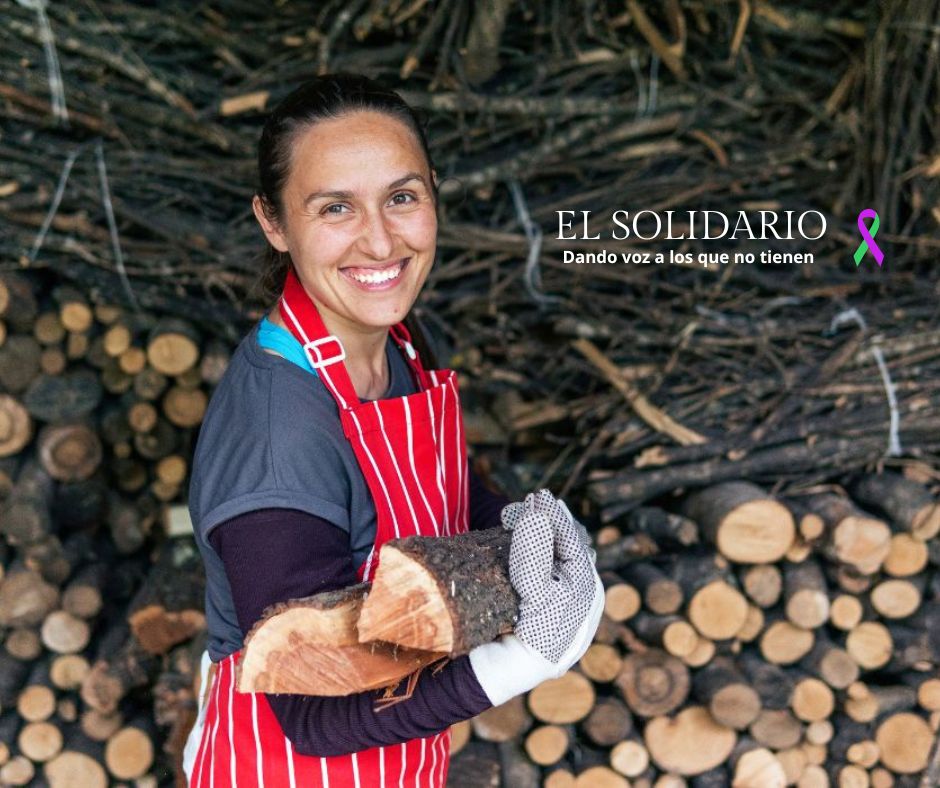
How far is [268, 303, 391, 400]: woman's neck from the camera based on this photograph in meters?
1.67

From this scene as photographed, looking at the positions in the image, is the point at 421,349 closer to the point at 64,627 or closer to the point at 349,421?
the point at 349,421

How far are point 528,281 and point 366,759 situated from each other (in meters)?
1.77

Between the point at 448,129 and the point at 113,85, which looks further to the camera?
the point at 448,129

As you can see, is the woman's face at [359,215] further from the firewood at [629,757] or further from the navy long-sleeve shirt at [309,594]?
the firewood at [629,757]

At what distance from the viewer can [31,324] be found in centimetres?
277

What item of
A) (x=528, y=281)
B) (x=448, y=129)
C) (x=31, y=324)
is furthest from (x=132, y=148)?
(x=528, y=281)

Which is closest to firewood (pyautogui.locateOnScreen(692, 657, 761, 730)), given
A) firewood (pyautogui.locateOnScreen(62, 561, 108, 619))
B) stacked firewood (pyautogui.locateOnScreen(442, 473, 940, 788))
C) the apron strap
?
stacked firewood (pyautogui.locateOnScreen(442, 473, 940, 788))

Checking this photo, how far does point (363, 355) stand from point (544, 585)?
60 centimetres

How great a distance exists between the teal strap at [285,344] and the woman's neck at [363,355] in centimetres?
5

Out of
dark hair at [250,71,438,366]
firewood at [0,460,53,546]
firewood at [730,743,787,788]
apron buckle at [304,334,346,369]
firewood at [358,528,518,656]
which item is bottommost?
firewood at [730,743,787,788]

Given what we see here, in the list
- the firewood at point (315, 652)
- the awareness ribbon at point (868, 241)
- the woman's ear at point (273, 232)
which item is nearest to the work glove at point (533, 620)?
the firewood at point (315, 652)

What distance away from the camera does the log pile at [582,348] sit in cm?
264

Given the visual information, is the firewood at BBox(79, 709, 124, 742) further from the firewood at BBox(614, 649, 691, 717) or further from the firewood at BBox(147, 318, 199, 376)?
the firewood at BBox(614, 649, 691, 717)

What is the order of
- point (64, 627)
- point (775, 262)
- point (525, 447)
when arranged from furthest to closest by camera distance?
point (525, 447), point (775, 262), point (64, 627)
